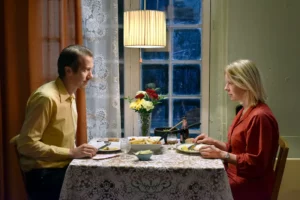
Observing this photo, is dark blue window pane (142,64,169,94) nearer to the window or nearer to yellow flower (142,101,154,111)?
the window

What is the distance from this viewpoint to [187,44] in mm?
3344

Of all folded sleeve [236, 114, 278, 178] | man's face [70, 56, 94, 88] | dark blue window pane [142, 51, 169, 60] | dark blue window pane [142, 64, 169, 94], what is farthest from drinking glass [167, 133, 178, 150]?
dark blue window pane [142, 51, 169, 60]

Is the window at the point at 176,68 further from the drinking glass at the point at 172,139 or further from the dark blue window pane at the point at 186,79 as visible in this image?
the drinking glass at the point at 172,139

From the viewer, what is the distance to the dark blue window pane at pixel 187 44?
10.9ft

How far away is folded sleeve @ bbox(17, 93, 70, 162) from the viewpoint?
7.28 ft

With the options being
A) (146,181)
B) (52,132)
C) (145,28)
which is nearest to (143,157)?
(146,181)

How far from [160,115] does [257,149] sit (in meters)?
1.27

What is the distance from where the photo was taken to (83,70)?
8.09ft

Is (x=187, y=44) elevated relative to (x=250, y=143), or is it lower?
elevated

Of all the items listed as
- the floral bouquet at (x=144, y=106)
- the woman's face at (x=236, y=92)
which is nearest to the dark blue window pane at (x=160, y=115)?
the floral bouquet at (x=144, y=106)

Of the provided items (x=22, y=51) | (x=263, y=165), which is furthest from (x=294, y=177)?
(x=22, y=51)

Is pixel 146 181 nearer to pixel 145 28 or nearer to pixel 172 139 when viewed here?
pixel 172 139

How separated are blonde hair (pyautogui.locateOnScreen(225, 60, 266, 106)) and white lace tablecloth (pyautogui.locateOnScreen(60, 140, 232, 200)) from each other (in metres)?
0.49

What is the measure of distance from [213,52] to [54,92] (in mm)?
1379
